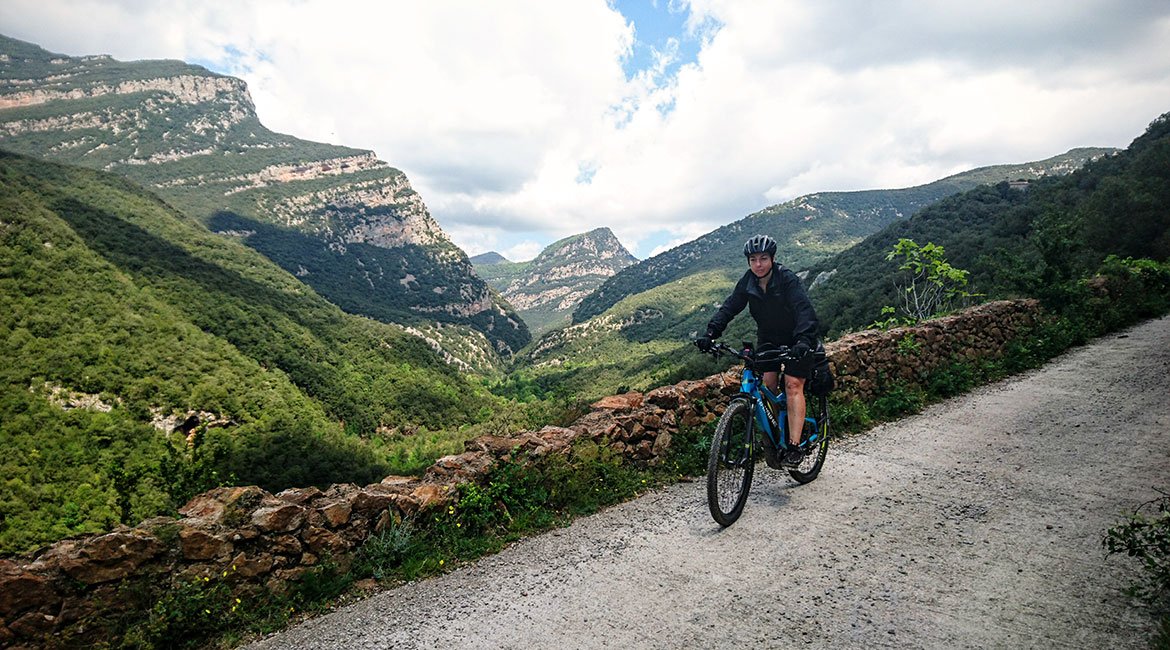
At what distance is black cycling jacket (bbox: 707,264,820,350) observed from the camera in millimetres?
5121

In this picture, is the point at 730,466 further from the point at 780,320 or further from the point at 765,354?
the point at 780,320

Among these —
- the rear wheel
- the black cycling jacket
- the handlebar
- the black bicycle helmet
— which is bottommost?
the rear wheel

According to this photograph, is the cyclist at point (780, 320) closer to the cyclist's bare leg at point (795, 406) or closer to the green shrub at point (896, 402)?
the cyclist's bare leg at point (795, 406)

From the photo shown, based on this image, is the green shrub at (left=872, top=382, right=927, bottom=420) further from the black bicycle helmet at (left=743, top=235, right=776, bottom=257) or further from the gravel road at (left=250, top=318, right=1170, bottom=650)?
A: the black bicycle helmet at (left=743, top=235, right=776, bottom=257)

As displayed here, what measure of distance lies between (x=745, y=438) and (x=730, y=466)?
32 centimetres

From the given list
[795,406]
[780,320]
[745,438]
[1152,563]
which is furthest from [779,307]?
[1152,563]

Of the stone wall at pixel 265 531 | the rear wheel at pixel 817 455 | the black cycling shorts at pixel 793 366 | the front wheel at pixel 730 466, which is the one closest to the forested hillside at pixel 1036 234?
the rear wheel at pixel 817 455

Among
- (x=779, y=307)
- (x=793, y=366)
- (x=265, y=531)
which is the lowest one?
(x=265, y=531)

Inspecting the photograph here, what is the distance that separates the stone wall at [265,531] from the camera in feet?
11.0

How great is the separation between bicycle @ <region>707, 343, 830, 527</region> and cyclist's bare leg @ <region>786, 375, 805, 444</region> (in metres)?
0.12

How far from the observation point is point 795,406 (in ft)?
16.8

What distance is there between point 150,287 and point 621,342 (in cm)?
12852

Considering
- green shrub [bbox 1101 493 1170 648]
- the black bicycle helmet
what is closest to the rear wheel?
the black bicycle helmet

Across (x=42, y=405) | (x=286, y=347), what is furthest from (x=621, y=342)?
(x=42, y=405)
